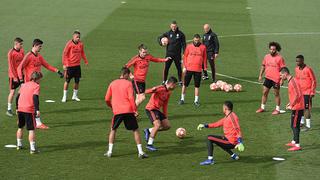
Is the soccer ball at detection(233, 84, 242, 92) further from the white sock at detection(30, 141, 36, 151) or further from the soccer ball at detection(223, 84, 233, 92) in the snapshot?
the white sock at detection(30, 141, 36, 151)

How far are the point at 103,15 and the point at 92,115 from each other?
20.3 meters

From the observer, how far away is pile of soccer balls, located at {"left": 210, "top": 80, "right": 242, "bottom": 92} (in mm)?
27913

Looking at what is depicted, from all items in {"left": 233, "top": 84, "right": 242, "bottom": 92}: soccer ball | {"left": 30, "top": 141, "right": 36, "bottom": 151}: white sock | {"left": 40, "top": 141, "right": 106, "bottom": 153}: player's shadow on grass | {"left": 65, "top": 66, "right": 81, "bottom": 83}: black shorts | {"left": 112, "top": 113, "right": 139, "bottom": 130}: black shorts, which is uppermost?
{"left": 65, "top": 66, "right": 81, "bottom": 83}: black shorts

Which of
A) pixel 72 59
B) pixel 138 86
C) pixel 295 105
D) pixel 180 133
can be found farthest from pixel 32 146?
pixel 295 105

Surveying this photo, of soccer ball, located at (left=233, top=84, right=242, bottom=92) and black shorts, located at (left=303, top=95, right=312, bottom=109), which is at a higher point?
soccer ball, located at (left=233, top=84, right=242, bottom=92)

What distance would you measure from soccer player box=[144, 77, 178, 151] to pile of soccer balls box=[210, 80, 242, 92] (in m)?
7.72

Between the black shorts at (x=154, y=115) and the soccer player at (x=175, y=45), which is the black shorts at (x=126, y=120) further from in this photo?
the soccer player at (x=175, y=45)

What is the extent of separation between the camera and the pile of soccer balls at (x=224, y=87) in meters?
27.9

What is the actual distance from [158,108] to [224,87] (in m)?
8.02

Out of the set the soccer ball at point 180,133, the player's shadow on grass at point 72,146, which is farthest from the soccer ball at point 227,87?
the player's shadow on grass at point 72,146

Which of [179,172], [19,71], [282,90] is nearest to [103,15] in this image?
[282,90]

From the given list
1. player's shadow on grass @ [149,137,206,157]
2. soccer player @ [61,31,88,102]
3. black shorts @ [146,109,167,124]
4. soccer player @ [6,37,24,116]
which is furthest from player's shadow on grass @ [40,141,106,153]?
soccer player @ [61,31,88,102]

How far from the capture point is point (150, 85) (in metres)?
28.4

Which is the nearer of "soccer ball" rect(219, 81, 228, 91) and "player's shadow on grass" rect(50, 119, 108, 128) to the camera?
"player's shadow on grass" rect(50, 119, 108, 128)
